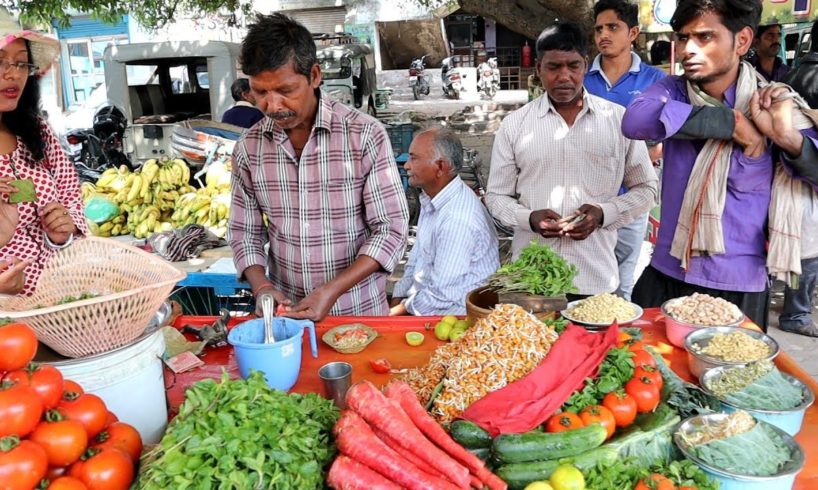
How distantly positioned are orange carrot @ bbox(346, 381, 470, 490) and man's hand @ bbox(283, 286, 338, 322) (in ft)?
2.59

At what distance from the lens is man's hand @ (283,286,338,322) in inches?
84.3

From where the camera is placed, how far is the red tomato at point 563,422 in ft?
4.69

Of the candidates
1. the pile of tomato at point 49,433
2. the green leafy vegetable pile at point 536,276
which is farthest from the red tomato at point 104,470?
the green leafy vegetable pile at point 536,276

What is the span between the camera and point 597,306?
7.39 ft

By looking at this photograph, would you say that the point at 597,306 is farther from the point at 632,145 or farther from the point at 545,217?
the point at 632,145

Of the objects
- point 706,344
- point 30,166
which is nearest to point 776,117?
point 706,344

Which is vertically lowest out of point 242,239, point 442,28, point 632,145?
point 242,239

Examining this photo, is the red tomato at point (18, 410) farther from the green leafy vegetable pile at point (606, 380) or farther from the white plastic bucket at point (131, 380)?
the green leafy vegetable pile at point (606, 380)

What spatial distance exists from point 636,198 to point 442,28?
23433 millimetres

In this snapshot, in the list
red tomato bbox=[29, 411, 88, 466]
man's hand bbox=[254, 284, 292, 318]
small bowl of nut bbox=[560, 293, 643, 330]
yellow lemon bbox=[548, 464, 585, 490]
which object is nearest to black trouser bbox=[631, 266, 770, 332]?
small bowl of nut bbox=[560, 293, 643, 330]

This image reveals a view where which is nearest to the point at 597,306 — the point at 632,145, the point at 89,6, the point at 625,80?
the point at 632,145

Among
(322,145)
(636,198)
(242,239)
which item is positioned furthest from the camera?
(636,198)

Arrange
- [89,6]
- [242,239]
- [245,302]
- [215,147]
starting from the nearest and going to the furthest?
[242,239], [245,302], [215,147], [89,6]

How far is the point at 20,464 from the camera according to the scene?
101cm
